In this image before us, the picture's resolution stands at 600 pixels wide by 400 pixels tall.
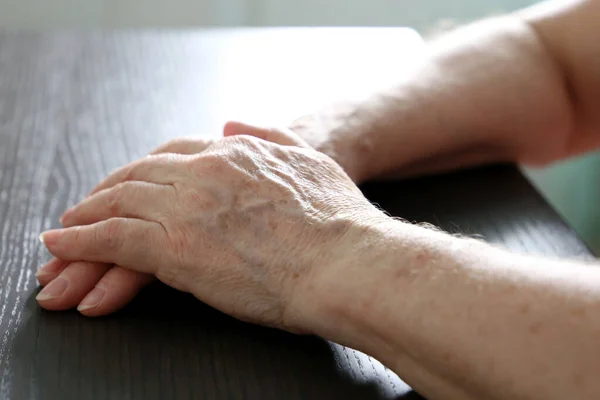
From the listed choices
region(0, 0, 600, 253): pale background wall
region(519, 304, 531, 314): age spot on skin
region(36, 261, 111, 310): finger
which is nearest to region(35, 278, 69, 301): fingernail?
region(36, 261, 111, 310): finger

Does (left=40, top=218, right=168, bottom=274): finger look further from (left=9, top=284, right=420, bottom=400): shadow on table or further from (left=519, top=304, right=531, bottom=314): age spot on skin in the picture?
(left=519, top=304, right=531, bottom=314): age spot on skin

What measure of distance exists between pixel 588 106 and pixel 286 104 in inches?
16.9

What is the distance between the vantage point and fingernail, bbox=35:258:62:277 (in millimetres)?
736

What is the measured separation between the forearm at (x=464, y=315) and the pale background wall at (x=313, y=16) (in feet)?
5.83

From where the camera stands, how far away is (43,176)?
35.6 inches

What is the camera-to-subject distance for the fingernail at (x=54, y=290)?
70 cm

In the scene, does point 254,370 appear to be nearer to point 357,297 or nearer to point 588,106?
point 357,297

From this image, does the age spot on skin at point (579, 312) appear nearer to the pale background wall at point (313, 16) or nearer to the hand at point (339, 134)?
the hand at point (339, 134)

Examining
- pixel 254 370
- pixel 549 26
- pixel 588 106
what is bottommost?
pixel 254 370

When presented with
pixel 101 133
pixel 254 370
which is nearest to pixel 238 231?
pixel 254 370

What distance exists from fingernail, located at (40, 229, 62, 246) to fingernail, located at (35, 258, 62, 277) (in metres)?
0.02

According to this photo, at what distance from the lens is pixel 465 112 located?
0.98 metres

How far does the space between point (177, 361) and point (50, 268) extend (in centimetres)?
18

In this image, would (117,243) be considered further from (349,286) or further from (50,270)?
(349,286)
